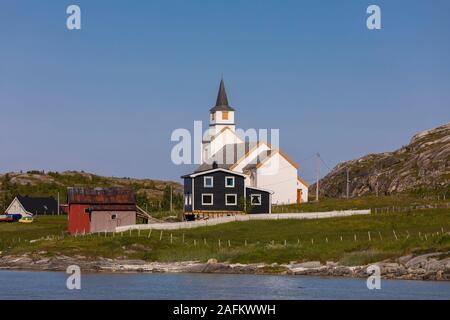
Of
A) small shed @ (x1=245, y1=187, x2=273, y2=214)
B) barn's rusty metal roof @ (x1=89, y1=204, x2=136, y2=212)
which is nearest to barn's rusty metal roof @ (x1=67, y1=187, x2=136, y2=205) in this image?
barn's rusty metal roof @ (x1=89, y1=204, x2=136, y2=212)

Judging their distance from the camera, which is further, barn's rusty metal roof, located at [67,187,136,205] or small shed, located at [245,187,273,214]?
small shed, located at [245,187,273,214]

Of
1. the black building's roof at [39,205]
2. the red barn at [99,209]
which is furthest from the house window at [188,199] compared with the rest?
the black building's roof at [39,205]

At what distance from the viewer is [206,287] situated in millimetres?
60531

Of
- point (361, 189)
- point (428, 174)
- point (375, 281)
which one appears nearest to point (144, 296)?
point (375, 281)

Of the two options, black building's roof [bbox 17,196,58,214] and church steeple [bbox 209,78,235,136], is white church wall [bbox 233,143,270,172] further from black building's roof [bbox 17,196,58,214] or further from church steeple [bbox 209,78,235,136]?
black building's roof [bbox 17,196,58,214]

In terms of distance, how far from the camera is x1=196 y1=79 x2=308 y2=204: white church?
11800 centimetres

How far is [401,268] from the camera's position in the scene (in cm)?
6594

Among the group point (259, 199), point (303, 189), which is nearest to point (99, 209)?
point (259, 199)

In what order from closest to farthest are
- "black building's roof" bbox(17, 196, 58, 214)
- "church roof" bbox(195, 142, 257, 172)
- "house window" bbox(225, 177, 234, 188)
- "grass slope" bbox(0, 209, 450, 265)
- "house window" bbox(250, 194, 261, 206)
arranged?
"grass slope" bbox(0, 209, 450, 265) → "house window" bbox(225, 177, 234, 188) → "house window" bbox(250, 194, 261, 206) → "church roof" bbox(195, 142, 257, 172) → "black building's roof" bbox(17, 196, 58, 214)

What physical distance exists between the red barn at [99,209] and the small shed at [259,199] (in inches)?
496

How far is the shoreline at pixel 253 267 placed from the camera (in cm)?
6481

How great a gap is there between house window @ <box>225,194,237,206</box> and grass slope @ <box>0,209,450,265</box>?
1024 centimetres

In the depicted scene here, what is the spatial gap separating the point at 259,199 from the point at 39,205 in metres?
47.1

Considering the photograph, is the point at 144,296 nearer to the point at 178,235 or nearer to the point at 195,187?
the point at 178,235
